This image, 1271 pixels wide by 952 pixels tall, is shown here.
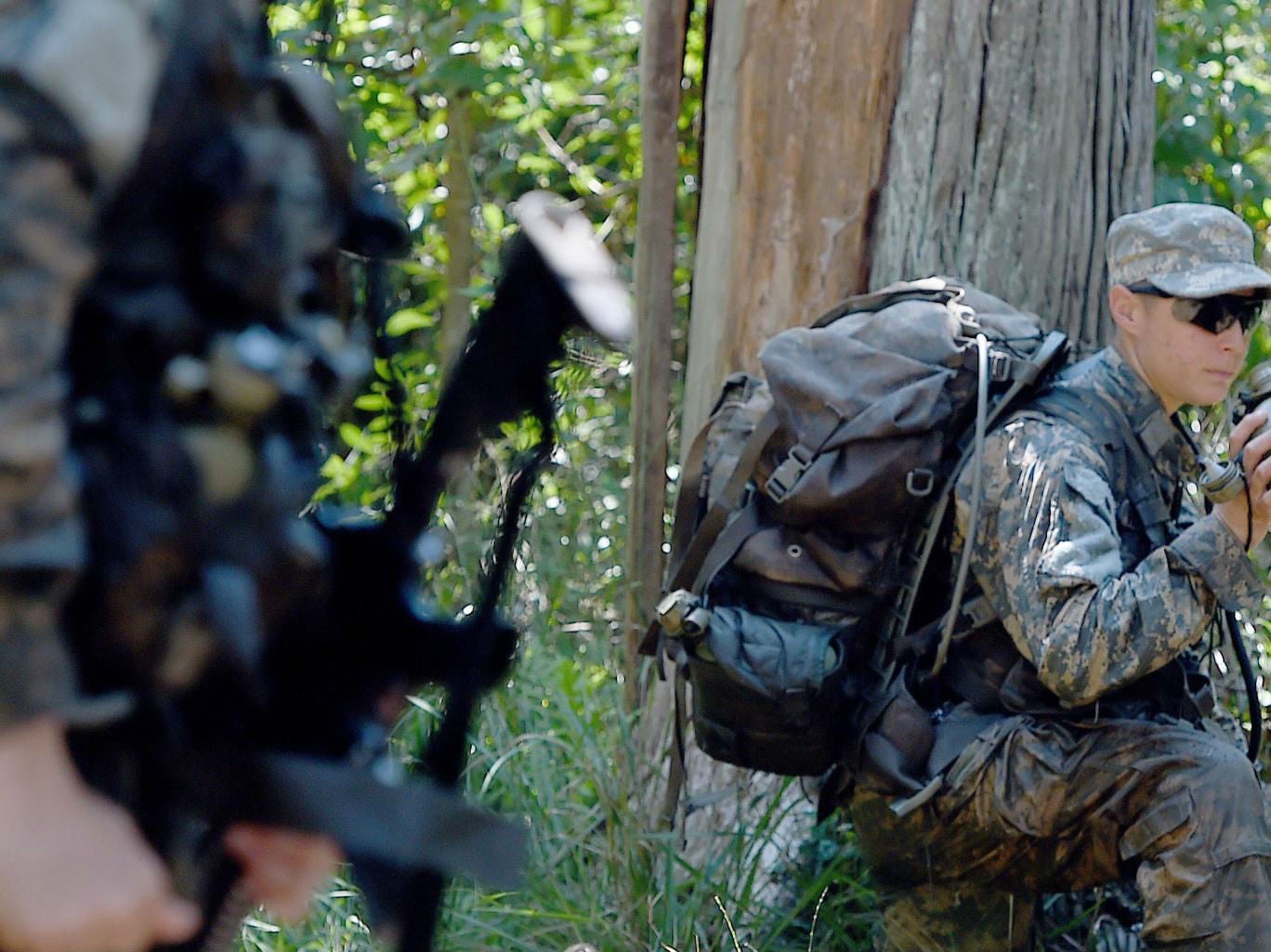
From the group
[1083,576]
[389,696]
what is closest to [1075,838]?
[1083,576]

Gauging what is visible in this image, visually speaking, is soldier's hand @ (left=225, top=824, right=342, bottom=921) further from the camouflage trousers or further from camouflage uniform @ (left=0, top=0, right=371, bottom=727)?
the camouflage trousers

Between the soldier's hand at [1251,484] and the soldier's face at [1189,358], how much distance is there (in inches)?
11.6

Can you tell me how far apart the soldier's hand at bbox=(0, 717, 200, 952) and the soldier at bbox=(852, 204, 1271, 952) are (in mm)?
2350

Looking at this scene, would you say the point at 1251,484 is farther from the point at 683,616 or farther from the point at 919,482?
the point at 683,616

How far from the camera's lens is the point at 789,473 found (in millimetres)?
3334

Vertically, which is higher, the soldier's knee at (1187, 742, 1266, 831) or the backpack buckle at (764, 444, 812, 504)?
the backpack buckle at (764, 444, 812, 504)

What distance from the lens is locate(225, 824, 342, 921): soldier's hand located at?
129 centimetres

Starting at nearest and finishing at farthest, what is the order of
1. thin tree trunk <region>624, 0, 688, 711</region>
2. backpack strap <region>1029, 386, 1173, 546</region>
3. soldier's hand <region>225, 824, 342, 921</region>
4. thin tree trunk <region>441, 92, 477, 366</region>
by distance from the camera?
soldier's hand <region>225, 824, 342, 921</region>
backpack strap <region>1029, 386, 1173, 546</region>
thin tree trunk <region>624, 0, 688, 711</region>
thin tree trunk <region>441, 92, 477, 366</region>

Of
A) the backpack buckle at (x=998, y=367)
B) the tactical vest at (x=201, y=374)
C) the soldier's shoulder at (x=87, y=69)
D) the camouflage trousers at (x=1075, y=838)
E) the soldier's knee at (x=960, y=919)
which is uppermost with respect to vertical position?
the soldier's shoulder at (x=87, y=69)

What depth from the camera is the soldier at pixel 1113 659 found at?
3.14 m

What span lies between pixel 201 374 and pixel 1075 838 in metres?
2.66

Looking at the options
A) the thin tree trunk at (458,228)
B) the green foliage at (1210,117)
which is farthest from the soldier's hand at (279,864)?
the thin tree trunk at (458,228)

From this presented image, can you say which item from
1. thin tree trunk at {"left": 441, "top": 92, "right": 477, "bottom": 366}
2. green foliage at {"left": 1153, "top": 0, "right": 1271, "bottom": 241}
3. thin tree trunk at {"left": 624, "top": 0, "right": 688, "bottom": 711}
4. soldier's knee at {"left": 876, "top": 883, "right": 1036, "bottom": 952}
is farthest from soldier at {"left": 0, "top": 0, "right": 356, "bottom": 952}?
thin tree trunk at {"left": 441, "top": 92, "right": 477, "bottom": 366}

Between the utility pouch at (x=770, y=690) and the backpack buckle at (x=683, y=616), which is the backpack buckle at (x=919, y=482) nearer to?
the utility pouch at (x=770, y=690)
